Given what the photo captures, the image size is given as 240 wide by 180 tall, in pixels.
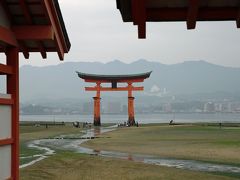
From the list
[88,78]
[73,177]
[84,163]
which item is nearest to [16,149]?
[73,177]

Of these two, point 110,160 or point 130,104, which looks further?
point 130,104

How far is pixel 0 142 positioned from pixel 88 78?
51780 mm

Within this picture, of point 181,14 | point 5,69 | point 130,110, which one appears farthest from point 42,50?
point 130,110

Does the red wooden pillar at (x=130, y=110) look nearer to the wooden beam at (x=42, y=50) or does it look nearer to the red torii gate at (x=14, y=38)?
the wooden beam at (x=42, y=50)

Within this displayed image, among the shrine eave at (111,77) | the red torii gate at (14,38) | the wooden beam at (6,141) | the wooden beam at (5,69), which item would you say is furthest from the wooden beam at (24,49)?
the shrine eave at (111,77)

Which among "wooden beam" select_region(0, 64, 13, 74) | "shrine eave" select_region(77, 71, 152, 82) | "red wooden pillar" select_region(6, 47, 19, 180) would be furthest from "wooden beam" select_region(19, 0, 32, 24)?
"shrine eave" select_region(77, 71, 152, 82)

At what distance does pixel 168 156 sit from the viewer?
2330cm

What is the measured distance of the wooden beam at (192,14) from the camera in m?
6.67

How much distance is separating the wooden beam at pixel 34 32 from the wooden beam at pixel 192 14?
3331 millimetres

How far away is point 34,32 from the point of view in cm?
894

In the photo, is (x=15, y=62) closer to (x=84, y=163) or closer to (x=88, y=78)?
(x=84, y=163)

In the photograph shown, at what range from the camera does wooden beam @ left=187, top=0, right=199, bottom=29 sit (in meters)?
6.67

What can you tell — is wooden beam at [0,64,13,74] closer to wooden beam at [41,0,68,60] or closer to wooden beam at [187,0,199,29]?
wooden beam at [41,0,68,60]

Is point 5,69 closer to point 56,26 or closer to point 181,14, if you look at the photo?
point 56,26
